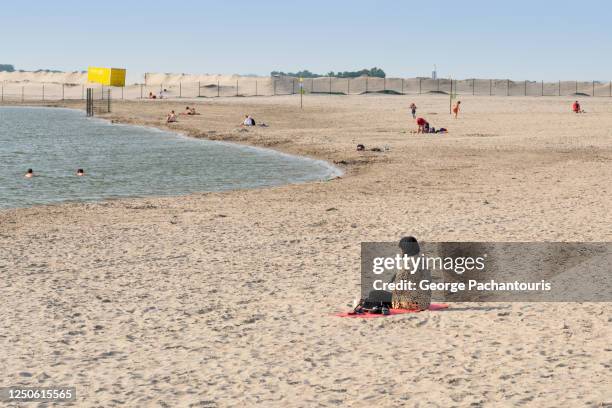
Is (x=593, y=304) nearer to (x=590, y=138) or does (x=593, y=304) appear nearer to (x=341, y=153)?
(x=341, y=153)

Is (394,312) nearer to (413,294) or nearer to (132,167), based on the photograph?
(413,294)

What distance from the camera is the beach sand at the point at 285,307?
8109 mm

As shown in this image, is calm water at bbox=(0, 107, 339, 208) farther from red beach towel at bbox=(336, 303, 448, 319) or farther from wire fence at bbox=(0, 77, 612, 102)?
wire fence at bbox=(0, 77, 612, 102)

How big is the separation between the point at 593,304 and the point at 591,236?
428cm

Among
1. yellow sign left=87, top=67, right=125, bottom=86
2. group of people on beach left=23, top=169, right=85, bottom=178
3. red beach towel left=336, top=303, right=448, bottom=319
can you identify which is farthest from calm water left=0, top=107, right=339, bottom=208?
yellow sign left=87, top=67, right=125, bottom=86

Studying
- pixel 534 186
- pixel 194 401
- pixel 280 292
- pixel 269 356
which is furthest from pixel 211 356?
pixel 534 186

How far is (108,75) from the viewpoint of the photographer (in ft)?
361

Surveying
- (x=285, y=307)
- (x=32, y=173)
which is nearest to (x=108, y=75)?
(x=32, y=173)

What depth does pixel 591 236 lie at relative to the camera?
1460 centimetres

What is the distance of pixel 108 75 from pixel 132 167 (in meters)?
82.1

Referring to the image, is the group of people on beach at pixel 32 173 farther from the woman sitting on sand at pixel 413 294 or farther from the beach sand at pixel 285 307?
the woman sitting on sand at pixel 413 294

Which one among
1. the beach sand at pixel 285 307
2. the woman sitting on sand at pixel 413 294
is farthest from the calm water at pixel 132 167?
the woman sitting on sand at pixel 413 294

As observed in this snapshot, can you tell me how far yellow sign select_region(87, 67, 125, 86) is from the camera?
10691 centimetres

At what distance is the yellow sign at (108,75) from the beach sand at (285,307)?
87.5 m
